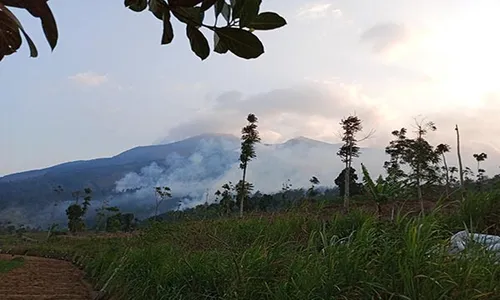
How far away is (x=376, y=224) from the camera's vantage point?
3016mm

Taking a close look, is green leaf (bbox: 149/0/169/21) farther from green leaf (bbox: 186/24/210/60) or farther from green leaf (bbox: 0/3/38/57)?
green leaf (bbox: 0/3/38/57)

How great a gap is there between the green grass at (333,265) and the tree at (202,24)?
166 cm

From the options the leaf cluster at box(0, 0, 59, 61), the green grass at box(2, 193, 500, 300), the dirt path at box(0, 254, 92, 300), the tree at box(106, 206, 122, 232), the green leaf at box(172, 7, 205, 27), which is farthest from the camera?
the tree at box(106, 206, 122, 232)

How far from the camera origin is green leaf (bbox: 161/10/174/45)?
585 mm

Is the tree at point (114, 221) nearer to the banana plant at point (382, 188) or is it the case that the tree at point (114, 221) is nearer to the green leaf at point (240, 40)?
the banana plant at point (382, 188)

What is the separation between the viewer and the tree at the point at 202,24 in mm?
481

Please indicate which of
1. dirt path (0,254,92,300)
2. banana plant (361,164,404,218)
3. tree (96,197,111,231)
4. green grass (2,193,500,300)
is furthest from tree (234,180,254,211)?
tree (96,197,111,231)

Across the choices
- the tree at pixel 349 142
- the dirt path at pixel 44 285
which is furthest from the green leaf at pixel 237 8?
the tree at pixel 349 142

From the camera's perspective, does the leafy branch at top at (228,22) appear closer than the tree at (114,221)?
Yes

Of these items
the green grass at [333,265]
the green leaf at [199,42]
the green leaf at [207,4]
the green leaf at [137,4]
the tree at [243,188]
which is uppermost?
the tree at [243,188]

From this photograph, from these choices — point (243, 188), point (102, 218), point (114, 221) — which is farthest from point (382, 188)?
point (102, 218)

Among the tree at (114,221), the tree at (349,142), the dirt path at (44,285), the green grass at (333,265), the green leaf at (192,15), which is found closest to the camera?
the green leaf at (192,15)

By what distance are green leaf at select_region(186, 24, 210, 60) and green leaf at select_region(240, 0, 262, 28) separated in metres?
0.07

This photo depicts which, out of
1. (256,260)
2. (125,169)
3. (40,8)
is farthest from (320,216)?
(125,169)
